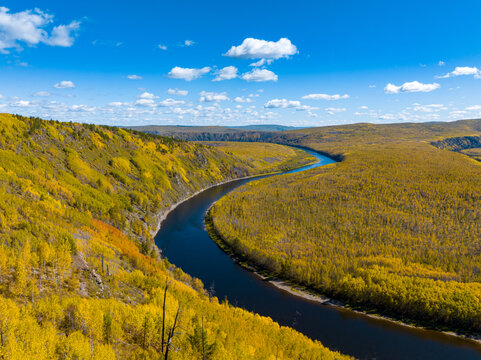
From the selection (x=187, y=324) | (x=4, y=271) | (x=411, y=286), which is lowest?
(x=411, y=286)

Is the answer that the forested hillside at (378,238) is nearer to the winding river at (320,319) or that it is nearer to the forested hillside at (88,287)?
the winding river at (320,319)

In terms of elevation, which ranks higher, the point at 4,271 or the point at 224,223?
the point at 4,271

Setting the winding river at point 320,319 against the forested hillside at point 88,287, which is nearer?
the forested hillside at point 88,287

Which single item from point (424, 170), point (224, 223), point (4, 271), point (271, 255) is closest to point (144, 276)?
point (4, 271)

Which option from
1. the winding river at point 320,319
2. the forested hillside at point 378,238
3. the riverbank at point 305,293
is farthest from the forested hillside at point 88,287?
the forested hillside at point 378,238

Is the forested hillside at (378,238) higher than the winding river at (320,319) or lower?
higher

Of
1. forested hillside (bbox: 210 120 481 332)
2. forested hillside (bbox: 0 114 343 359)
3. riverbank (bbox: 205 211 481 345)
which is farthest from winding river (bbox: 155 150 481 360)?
forested hillside (bbox: 0 114 343 359)

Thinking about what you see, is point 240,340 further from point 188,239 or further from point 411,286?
point 188,239
